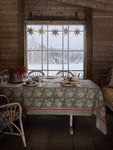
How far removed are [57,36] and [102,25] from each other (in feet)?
4.02

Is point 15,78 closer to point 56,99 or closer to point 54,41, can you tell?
point 56,99

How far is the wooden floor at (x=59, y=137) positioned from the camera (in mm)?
2037

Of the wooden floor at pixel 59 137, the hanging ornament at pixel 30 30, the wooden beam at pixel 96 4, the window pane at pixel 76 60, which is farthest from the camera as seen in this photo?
the window pane at pixel 76 60

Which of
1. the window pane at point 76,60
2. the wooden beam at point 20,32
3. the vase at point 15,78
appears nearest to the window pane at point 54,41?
the window pane at point 76,60

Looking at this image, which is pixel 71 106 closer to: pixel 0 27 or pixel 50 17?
pixel 50 17

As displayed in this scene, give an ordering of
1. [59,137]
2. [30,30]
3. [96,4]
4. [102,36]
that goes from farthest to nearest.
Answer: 1. [30,30]
2. [102,36]
3. [96,4]
4. [59,137]

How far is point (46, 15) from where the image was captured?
13.7 ft

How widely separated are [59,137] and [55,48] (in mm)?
2672

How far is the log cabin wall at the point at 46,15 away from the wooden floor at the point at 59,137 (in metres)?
1.78

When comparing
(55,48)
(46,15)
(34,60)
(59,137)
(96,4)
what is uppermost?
(96,4)

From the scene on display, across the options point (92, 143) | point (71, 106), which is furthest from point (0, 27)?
point (92, 143)

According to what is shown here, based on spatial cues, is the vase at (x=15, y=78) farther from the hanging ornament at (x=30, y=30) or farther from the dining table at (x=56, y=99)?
the hanging ornament at (x=30, y=30)

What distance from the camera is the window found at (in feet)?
14.1

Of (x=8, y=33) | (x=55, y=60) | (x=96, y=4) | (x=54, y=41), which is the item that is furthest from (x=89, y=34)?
(x=8, y=33)
